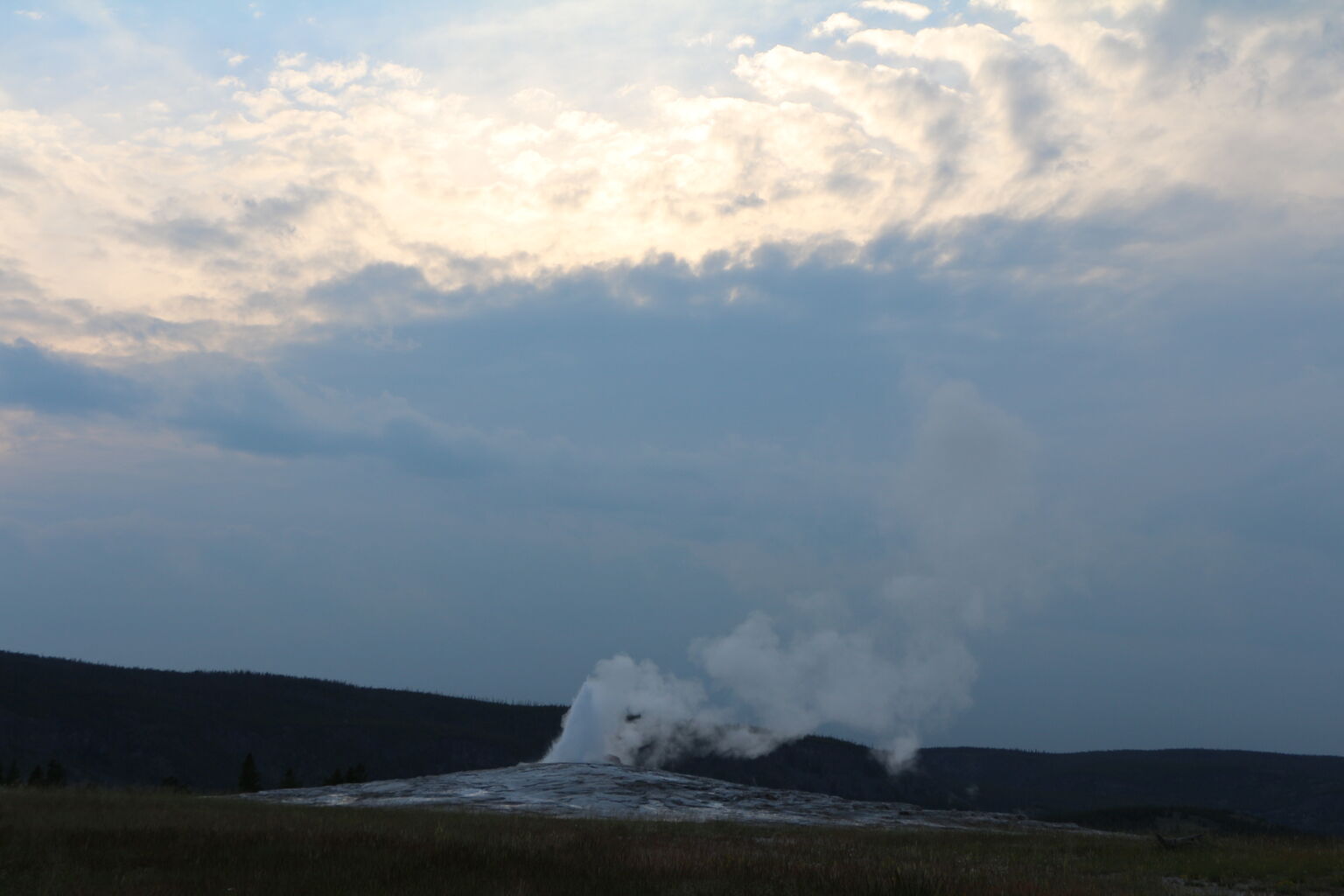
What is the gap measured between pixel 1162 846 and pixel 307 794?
46.6 m

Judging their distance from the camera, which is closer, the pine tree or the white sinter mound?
the white sinter mound

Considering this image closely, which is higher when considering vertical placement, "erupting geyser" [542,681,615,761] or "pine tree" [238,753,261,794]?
"erupting geyser" [542,681,615,761]

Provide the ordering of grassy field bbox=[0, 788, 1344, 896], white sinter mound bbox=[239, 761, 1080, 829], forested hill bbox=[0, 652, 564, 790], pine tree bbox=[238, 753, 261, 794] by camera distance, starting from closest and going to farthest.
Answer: grassy field bbox=[0, 788, 1344, 896] < white sinter mound bbox=[239, 761, 1080, 829] < pine tree bbox=[238, 753, 261, 794] < forested hill bbox=[0, 652, 564, 790]

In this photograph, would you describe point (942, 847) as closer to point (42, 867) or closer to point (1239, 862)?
point (1239, 862)

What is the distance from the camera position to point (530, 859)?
76.2ft

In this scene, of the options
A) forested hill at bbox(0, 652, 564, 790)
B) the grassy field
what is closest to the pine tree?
forested hill at bbox(0, 652, 564, 790)

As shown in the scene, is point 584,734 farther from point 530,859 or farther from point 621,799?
point 530,859

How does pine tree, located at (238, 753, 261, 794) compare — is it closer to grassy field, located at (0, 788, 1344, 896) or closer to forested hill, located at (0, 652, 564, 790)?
forested hill, located at (0, 652, 564, 790)

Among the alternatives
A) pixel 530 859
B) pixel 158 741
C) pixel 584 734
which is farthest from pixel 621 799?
pixel 158 741

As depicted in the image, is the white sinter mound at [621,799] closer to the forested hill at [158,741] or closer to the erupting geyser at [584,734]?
the erupting geyser at [584,734]

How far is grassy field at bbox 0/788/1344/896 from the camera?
19.4 meters

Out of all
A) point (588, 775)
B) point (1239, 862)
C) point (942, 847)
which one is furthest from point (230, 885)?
point (588, 775)

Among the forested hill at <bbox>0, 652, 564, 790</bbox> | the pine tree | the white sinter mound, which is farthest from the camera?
the forested hill at <bbox>0, 652, 564, 790</bbox>

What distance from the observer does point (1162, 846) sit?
32.9 m
